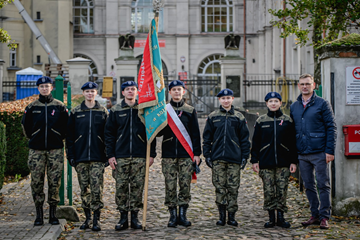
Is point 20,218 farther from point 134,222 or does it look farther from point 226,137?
point 226,137

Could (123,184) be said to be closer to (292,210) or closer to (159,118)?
(159,118)

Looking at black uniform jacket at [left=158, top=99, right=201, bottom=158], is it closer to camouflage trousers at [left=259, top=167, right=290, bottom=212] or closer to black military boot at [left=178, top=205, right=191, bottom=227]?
black military boot at [left=178, top=205, right=191, bottom=227]

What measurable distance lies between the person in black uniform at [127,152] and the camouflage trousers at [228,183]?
965 millimetres

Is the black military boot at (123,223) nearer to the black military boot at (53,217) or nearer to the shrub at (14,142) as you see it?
the black military boot at (53,217)

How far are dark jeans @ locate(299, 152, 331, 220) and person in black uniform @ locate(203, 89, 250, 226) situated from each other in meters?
0.83

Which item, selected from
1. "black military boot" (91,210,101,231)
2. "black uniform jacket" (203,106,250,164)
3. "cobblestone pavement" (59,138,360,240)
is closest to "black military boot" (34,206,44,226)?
"cobblestone pavement" (59,138,360,240)

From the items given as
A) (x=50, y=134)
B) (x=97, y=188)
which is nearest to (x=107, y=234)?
(x=97, y=188)

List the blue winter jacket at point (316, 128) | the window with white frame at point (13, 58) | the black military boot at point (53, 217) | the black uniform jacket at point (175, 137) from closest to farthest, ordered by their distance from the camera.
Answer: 1. the blue winter jacket at point (316, 128)
2. the black military boot at point (53, 217)
3. the black uniform jacket at point (175, 137)
4. the window with white frame at point (13, 58)

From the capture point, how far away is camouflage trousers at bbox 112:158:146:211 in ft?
22.2

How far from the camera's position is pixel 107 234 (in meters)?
6.49

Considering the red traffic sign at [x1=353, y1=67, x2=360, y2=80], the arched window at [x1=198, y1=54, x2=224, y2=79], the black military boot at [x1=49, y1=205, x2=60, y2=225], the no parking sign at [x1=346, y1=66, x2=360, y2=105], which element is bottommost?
the black military boot at [x1=49, y1=205, x2=60, y2=225]

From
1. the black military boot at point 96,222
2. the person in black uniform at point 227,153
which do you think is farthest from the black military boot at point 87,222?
the person in black uniform at point 227,153

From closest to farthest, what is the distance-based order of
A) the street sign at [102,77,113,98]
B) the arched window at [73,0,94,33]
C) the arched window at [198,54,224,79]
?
the street sign at [102,77,113,98], the arched window at [198,54,224,79], the arched window at [73,0,94,33]

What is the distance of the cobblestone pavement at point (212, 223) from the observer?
20.8 feet
